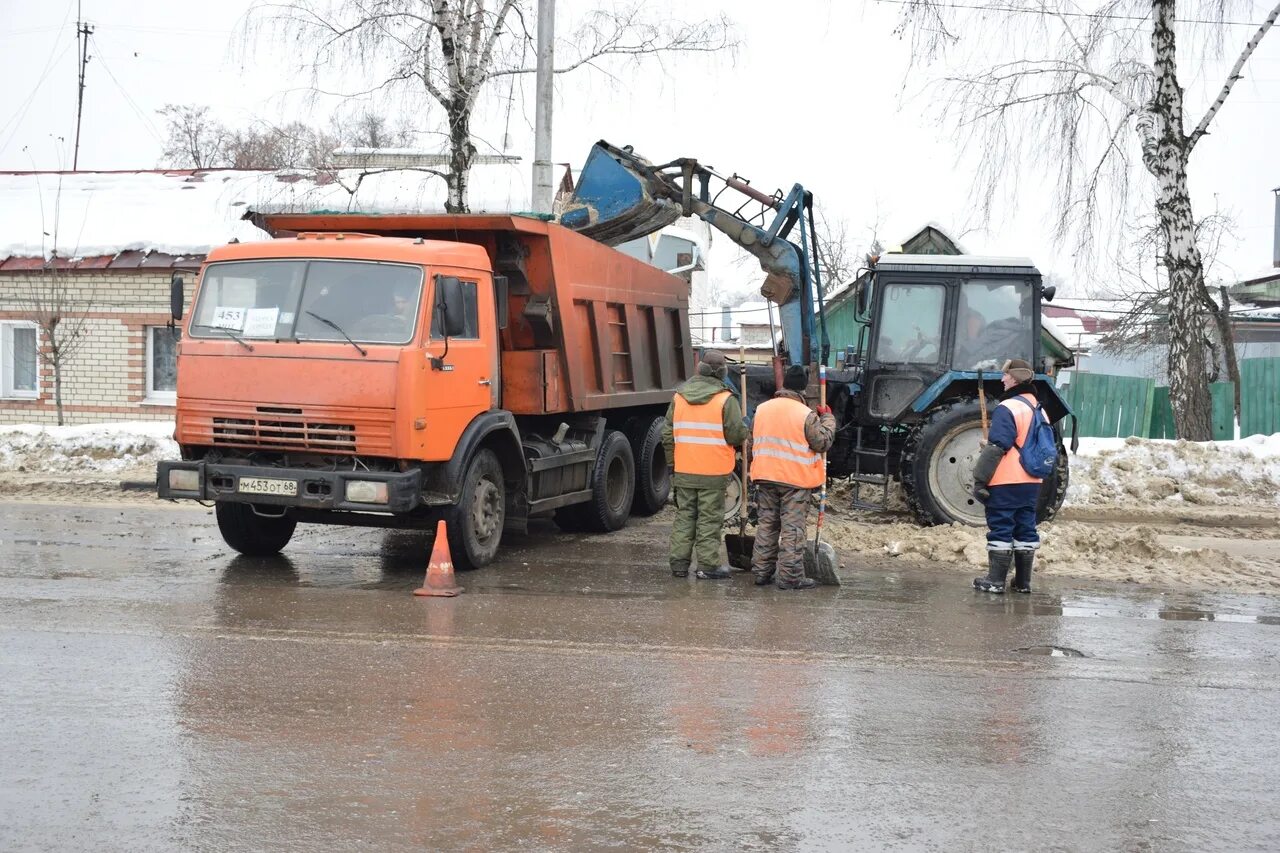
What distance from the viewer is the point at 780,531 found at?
367 inches

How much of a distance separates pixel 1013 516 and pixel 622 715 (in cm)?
441

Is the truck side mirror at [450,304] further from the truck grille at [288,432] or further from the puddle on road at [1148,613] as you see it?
the puddle on road at [1148,613]

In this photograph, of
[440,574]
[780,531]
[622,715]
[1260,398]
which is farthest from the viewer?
[1260,398]

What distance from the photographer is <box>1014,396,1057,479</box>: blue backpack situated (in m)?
9.02

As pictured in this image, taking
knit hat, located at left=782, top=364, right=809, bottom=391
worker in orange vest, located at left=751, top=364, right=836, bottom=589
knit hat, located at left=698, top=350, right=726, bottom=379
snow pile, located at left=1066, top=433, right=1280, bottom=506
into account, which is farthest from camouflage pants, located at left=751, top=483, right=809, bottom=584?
snow pile, located at left=1066, top=433, right=1280, bottom=506

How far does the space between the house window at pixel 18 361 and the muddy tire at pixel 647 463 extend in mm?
13524

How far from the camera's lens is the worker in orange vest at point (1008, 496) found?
9.05 m

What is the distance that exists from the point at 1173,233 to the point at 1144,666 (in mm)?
11928

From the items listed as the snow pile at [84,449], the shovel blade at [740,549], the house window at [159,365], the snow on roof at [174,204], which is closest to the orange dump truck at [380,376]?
the shovel blade at [740,549]

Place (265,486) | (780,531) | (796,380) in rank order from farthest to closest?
(796,380) → (780,531) → (265,486)

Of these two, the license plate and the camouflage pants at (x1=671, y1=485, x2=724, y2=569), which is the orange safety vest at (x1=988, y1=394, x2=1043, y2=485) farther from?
the license plate

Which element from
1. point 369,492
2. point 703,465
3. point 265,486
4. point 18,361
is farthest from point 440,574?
point 18,361

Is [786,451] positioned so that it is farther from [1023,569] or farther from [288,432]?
[288,432]

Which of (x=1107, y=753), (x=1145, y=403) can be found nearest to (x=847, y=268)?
(x=1145, y=403)
